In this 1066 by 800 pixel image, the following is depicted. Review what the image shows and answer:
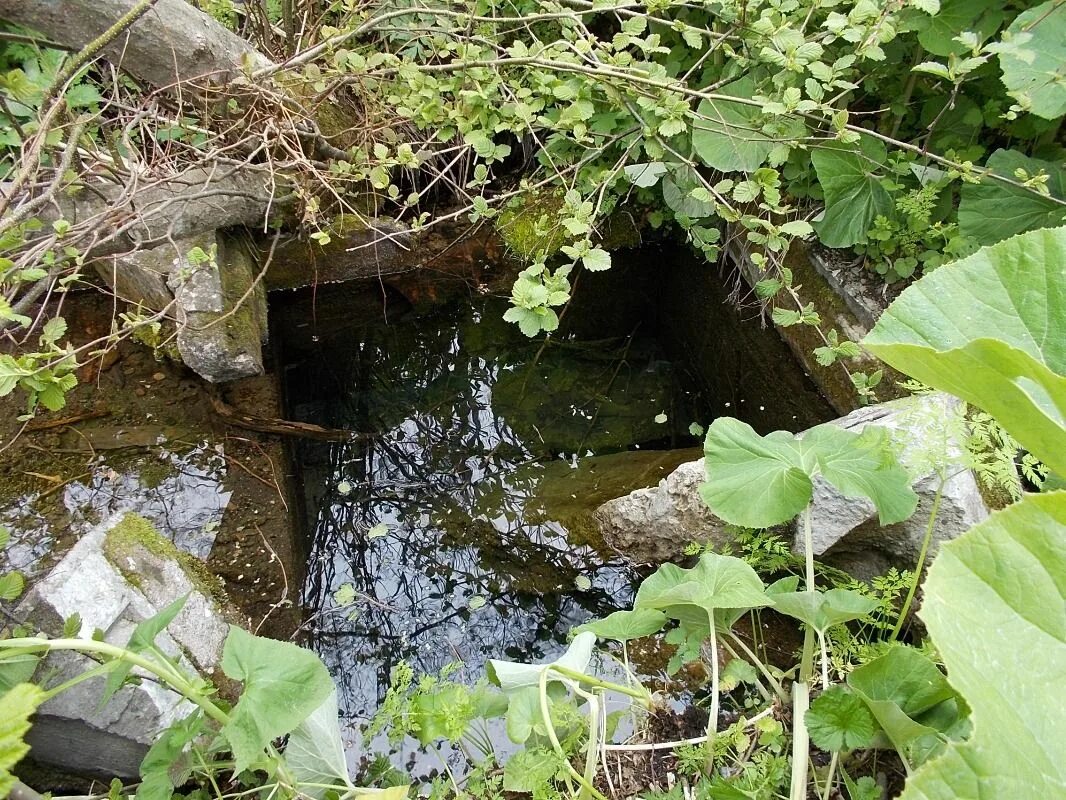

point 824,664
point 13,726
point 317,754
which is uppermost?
point 13,726

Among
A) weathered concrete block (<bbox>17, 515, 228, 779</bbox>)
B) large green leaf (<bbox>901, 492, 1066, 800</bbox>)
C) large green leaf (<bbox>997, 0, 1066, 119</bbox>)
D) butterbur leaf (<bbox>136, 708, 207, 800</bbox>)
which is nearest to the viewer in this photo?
large green leaf (<bbox>901, 492, 1066, 800</bbox>)

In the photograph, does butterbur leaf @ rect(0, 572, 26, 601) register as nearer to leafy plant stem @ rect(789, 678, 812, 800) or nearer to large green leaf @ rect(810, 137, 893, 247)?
leafy plant stem @ rect(789, 678, 812, 800)

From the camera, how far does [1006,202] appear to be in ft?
7.51

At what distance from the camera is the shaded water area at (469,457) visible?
2445mm

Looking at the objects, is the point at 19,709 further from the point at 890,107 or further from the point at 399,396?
the point at 890,107

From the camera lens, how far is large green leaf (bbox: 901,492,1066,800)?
1.99 feet

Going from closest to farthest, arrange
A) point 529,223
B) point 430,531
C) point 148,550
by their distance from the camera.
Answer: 1. point 148,550
2. point 430,531
3. point 529,223

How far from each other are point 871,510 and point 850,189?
144 centimetres

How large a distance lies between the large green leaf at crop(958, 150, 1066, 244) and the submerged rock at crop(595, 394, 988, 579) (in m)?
0.91

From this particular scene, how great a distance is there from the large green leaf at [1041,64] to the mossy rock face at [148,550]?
3.07 metres

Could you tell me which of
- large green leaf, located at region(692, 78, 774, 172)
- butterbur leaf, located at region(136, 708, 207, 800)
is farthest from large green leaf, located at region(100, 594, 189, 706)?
large green leaf, located at region(692, 78, 774, 172)

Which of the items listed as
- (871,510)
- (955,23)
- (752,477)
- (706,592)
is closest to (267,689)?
(706,592)

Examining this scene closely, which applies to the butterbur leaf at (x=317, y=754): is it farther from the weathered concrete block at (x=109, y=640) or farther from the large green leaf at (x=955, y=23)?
the large green leaf at (x=955, y=23)

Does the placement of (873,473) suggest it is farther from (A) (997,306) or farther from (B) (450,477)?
(B) (450,477)
